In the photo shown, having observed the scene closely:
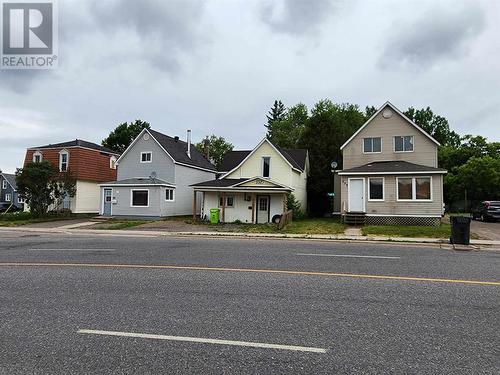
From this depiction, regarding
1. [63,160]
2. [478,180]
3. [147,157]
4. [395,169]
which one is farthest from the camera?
[478,180]

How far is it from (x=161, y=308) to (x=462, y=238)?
1427 cm

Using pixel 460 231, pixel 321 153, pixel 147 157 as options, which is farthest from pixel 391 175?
pixel 147 157

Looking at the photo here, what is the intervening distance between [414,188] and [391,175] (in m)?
1.65

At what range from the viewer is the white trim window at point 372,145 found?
2866 centimetres

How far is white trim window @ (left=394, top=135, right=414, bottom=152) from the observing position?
27875 mm

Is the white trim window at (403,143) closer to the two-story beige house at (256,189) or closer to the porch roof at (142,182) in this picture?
the two-story beige house at (256,189)

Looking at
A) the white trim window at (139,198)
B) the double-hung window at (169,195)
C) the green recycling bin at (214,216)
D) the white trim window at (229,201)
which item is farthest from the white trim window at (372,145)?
the white trim window at (139,198)

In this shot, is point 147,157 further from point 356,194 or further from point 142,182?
point 356,194

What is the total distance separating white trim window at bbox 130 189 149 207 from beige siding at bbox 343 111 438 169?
16576mm

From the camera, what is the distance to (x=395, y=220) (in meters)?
24.6

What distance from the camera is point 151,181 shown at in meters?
32.5

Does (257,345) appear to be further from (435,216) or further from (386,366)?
(435,216)

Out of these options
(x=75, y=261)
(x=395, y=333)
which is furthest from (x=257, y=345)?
(x=75, y=261)

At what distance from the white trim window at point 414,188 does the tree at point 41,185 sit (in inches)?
1043
